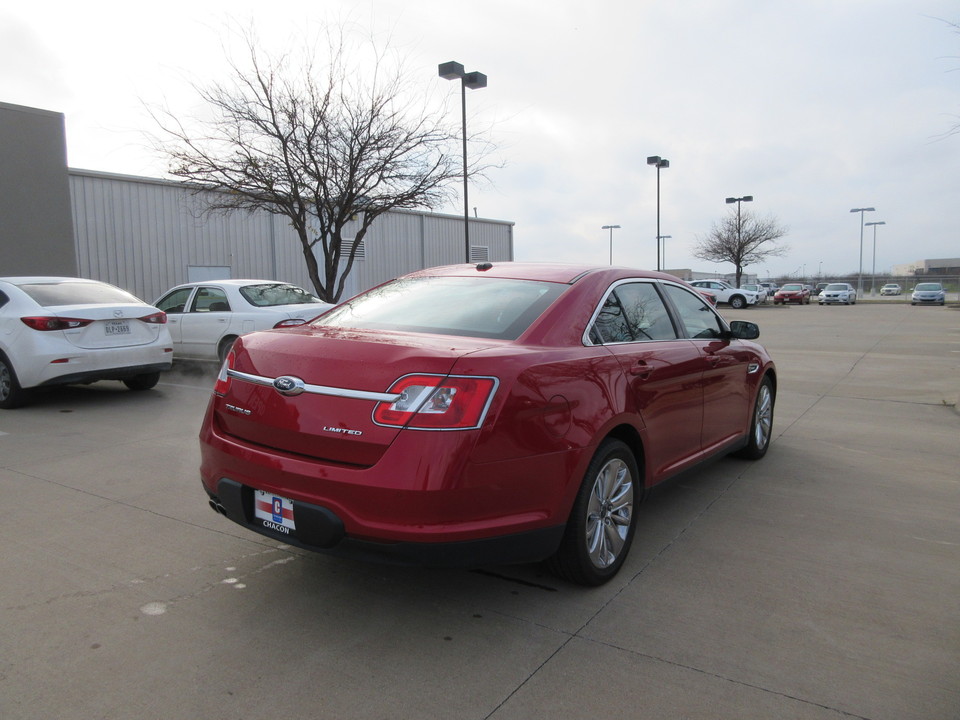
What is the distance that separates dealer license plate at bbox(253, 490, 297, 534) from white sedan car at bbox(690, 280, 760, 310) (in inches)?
1520

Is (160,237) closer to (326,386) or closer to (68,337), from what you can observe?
(68,337)

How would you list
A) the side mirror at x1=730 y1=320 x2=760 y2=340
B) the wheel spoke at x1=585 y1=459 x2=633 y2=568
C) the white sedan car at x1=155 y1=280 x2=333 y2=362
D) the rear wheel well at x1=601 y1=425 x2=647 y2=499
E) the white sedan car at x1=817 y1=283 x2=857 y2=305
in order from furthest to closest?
the white sedan car at x1=817 y1=283 x2=857 y2=305 → the white sedan car at x1=155 y1=280 x2=333 y2=362 → the side mirror at x1=730 y1=320 x2=760 y2=340 → the rear wheel well at x1=601 y1=425 x2=647 y2=499 → the wheel spoke at x1=585 y1=459 x2=633 y2=568

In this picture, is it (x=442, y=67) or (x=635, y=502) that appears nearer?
(x=635, y=502)

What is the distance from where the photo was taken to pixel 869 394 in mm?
9586

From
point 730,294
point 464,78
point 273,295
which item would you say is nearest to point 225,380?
point 273,295

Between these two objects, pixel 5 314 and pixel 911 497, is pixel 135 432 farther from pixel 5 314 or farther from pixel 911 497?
pixel 911 497

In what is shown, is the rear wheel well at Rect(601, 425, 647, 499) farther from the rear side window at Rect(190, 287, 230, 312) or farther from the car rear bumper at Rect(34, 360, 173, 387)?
the rear side window at Rect(190, 287, 230, 312)

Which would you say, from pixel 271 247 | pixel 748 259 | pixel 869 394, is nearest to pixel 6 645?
pixel 869 394

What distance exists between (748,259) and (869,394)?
45.0 meters

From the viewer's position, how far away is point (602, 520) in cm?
350

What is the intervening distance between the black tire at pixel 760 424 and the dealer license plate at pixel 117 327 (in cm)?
678

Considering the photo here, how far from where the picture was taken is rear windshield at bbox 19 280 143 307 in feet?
27.0

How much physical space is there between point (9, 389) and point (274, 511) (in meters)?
6.54

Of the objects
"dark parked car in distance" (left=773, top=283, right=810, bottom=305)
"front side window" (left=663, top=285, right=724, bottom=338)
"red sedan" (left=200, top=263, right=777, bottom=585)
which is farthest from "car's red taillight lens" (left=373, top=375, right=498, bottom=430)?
"dark parked car in distance" (left=773, top=283, right=810, bottom=305)
